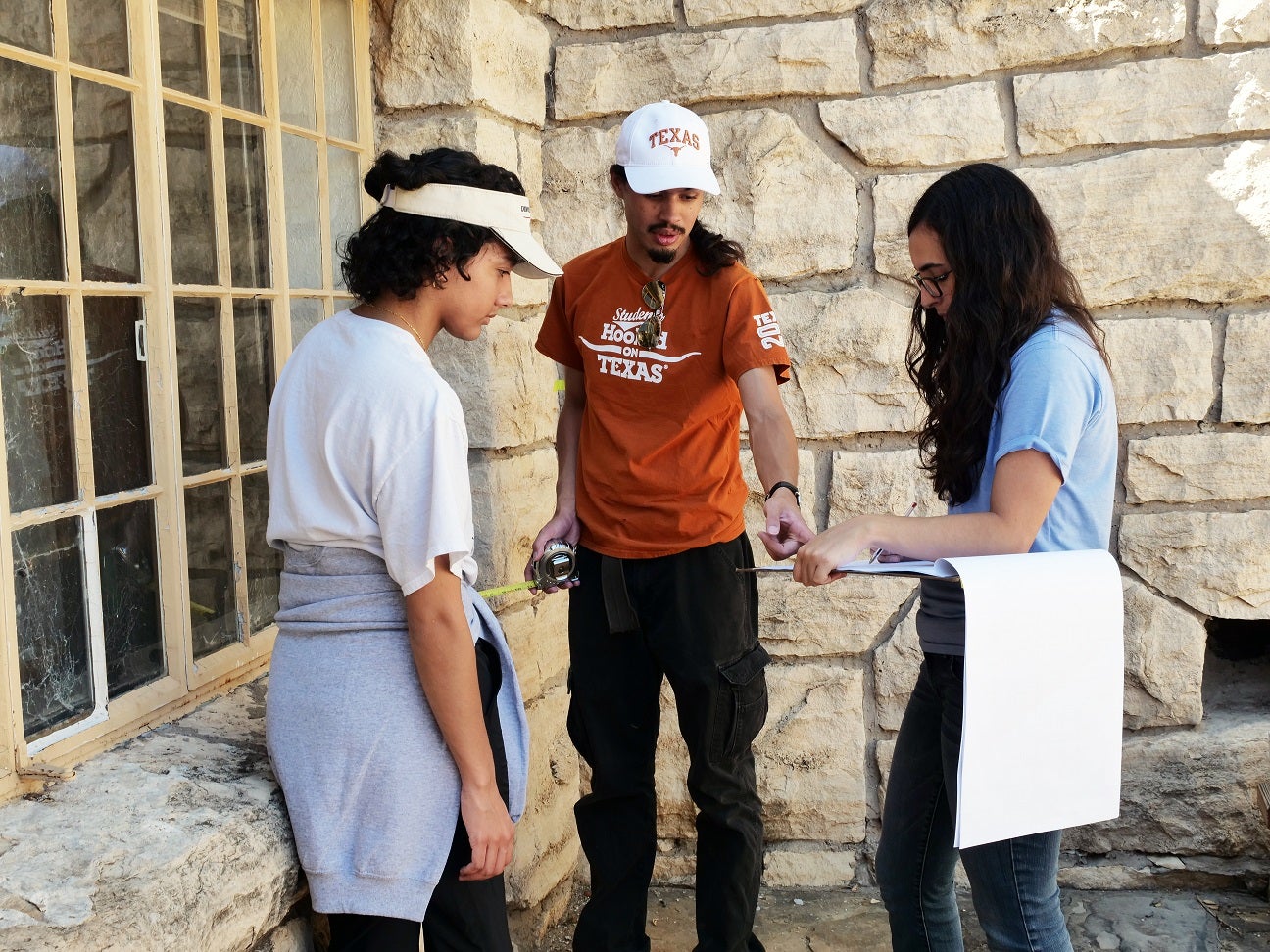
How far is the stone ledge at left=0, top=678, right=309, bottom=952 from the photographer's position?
1.51 meters

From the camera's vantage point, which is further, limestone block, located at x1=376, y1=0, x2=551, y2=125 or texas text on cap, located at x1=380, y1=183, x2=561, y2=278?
limestone block, located at x1=376, y1=0, x2=551, y2=125

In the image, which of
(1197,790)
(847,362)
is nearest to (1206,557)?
(1197,790)

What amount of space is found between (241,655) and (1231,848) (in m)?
2.71

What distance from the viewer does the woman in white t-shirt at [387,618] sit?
5.49 ft

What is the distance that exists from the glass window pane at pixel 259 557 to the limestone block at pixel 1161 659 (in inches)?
88.6

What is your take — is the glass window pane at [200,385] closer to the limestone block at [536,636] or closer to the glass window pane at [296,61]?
the glass window pane at [296,61]

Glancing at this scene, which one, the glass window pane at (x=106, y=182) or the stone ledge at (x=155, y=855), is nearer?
the stone ledge at (x=155, y=855)

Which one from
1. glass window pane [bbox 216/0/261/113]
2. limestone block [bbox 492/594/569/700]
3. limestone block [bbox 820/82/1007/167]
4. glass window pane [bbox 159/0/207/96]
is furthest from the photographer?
limestone block [bbox 820/82/1007/167]

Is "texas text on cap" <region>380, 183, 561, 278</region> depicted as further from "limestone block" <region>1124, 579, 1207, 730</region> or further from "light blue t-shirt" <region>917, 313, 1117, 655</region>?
"limestone block" <region>1124, 579, 1207, 730</region>

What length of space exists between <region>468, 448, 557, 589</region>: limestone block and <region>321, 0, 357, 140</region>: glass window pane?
90 centimetres

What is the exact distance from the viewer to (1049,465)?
1.71 meters

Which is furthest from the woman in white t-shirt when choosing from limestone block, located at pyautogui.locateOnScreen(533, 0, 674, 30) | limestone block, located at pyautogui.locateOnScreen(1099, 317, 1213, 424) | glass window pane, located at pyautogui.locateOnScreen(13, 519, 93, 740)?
limestone block, located at pyautogui.locateOnScreen(1099, 317, 1213, 424)

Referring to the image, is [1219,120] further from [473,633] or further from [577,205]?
[473,633]

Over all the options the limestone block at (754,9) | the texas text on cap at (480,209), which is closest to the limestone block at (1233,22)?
the limestone block at (754,9)
